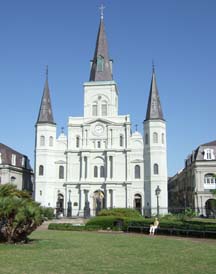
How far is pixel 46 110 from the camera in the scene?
225 ft

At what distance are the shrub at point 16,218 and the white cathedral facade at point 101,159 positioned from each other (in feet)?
143

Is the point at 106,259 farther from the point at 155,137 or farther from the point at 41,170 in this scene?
the point at 41,170

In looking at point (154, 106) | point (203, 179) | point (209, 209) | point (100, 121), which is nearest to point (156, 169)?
point (203, 179)

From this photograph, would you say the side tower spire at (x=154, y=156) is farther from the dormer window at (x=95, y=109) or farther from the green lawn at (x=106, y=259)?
the green lawn at (x=106, y=259)

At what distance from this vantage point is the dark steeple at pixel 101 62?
7200 cm

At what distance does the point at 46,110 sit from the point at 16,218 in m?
51.6

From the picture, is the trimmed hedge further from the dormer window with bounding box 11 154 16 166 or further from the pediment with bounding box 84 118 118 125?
the dormer window with bounding box 11 154 16 166

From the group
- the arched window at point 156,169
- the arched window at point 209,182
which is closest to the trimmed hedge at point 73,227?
the arched window at point 156,169

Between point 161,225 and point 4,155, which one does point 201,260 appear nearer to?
point 161,225

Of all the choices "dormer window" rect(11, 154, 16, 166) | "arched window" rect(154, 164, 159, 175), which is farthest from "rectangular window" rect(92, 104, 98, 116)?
"dormer window" rect(11, 154, 16, 166)

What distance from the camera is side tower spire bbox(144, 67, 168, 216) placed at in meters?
62.6

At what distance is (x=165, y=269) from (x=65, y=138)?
2270 inches

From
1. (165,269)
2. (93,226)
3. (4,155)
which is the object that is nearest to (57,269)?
(165,269)

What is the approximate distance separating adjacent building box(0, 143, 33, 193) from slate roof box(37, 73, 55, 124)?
8.56m
